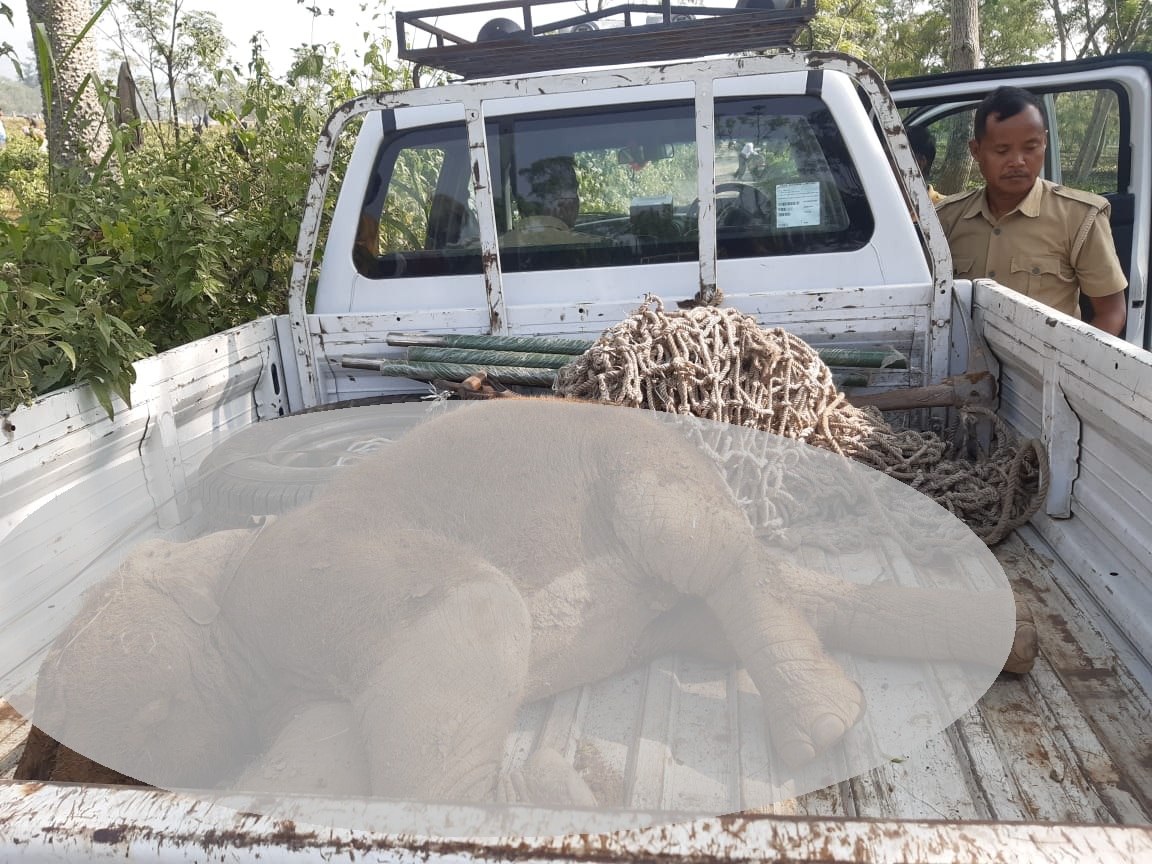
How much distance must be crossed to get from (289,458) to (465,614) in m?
0.78

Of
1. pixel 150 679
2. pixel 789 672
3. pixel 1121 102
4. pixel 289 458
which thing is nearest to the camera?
pixel 150 679

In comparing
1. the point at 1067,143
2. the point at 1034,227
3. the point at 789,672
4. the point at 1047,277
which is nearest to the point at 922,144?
the point at 1034,227

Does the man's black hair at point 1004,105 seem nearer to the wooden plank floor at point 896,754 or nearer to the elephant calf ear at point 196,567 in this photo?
the wooden plank floor at point 896,754

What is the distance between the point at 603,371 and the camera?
251 centimetres

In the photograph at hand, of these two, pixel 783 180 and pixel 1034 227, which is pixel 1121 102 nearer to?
pixel 1034 227

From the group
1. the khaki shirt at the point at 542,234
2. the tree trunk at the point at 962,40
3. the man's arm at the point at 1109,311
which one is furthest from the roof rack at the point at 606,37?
the tree trunk at the point at 962,40

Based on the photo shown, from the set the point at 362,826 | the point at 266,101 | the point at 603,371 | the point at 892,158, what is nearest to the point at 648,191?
the point at 892,158

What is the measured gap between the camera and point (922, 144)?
5086 millimetres

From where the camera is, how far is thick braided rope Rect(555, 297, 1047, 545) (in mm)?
2424

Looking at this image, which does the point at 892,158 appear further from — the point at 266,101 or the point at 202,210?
the point at 266,101

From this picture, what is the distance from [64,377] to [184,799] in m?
1.56

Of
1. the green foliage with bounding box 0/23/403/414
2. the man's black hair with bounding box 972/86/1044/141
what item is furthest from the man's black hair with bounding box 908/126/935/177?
the green foliage with bounding box 0/23/403/414

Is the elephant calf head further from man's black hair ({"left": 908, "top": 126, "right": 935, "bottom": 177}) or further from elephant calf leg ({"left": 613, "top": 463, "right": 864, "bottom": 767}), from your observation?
man's black hair ({"left": 908, "top": 126, "right": 935, "bottom": 177})

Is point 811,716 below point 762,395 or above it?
below
